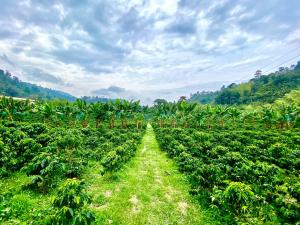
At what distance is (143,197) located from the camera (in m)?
9.16

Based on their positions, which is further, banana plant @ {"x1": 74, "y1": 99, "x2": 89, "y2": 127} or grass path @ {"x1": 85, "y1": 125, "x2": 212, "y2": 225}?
banana plant @ {"x1": 74, "y1": 99, "x2": 89, "y2": 127}

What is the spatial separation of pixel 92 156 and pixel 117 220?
931 centimetres

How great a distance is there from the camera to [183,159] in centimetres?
1356

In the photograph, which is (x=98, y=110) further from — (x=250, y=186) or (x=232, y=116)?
(x=250, y=186)

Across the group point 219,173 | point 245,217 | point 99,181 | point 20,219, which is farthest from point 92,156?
point 245,217

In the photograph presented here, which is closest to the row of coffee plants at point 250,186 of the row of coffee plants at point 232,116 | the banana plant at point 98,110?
the banana plant at point 98,110

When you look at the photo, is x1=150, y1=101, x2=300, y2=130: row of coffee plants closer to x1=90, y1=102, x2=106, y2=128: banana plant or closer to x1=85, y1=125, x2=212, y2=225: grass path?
x1=90, y1=102, x2=106, y2=128: banana plant

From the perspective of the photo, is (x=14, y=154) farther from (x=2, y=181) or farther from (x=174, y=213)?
(x=174, y=213)

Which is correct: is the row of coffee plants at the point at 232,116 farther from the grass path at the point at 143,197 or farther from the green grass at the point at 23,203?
the green grass at the point at 23,203

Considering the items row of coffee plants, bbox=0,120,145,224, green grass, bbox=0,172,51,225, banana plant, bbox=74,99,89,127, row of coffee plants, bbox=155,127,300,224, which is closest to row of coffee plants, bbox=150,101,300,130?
banana plant, bbox=74,99,89,127

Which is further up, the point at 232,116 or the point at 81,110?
the point at 81,110

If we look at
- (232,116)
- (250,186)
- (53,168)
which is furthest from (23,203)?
(232,116)

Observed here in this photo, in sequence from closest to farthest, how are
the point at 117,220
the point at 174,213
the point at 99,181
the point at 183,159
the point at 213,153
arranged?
1. the point at 117,220
2. the point at 174,213
3. the point at 99,181
4. the point at 213,153
5. the point at 183,159

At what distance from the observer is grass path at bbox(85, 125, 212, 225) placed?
747cm
